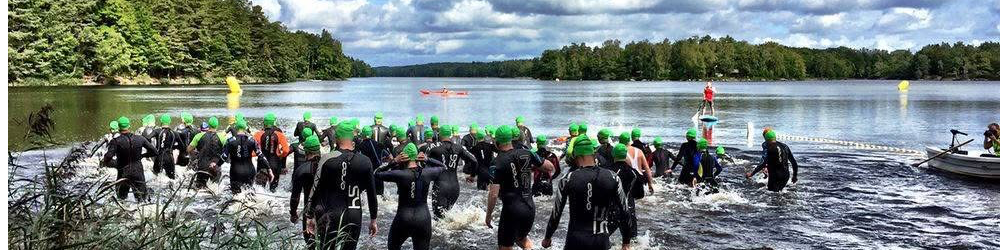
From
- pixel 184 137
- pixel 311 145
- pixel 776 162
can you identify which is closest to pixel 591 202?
pixel 311 145

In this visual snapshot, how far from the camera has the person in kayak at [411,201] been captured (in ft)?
27.5

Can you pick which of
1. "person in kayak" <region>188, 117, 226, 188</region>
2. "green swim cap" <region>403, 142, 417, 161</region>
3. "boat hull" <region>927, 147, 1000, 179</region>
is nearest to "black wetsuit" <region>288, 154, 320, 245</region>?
"green swim cap" <region>403, 142, 417, 161</region>

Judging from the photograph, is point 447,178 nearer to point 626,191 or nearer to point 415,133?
point 626,191

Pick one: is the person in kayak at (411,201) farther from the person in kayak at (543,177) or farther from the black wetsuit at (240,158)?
the black wetsuit at (240,158)

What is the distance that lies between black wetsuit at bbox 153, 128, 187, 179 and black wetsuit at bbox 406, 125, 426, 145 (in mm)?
4992

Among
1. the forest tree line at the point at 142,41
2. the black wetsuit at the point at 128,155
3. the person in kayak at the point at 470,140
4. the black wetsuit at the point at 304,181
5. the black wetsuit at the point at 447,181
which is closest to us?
the black wetsuit at the point at 304,181

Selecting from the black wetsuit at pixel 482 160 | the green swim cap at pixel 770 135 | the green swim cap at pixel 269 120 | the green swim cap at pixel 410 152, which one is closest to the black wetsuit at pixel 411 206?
the green swim cap at pixel 410 152

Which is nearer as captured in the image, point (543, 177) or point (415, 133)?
point (543, 177)

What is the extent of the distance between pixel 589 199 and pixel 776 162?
329 inches

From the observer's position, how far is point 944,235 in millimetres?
12117

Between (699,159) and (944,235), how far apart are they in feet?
13.2

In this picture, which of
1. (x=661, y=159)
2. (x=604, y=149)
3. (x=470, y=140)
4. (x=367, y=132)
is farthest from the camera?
(x=470, y=140)

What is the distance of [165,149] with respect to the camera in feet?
49.4

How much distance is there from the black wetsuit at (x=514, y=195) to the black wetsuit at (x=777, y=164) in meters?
6.87
